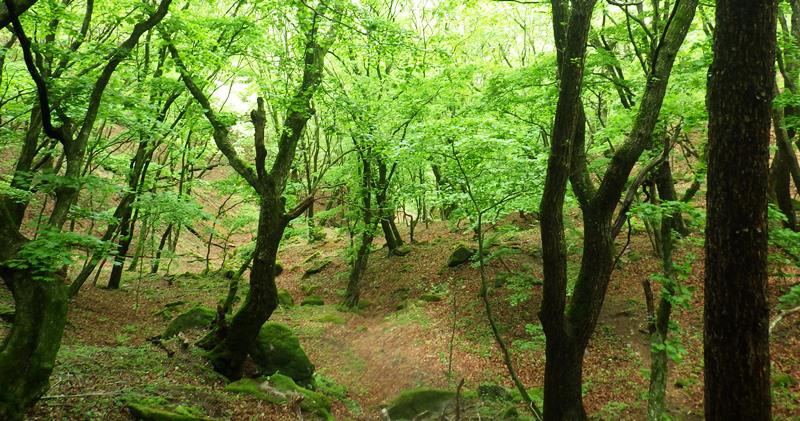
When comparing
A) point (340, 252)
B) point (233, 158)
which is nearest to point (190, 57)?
point (233, 158)

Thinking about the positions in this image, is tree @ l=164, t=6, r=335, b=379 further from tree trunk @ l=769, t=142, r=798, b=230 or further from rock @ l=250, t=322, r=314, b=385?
tree trunk @ l=769, t=142, r=798, b=230

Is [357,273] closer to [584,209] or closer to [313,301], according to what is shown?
[313,301]

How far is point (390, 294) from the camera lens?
1655cm

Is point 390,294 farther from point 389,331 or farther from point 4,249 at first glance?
point 4,249

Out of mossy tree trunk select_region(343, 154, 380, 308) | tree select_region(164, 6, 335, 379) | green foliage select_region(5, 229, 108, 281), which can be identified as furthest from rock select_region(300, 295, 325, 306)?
green foliage select_region(5, 229, 108, 281)

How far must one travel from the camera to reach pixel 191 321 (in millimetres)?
10562

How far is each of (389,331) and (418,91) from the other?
24.3 feet

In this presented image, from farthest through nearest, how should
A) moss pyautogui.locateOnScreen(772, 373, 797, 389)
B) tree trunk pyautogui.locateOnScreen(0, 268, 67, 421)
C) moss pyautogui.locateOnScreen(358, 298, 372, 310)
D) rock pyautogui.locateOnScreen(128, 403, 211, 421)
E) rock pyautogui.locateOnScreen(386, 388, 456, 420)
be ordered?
1. moss pyautogui.locateOnScreen(358, 298, 372, 310)
2. rock pyautogui.locateOnScreen(386, 388, 456, 420)
3. moss pyautogui.locateOnScreen(772, 373, 797, 389)
4. rock pyautogui.locateOnScreen(128, 403, 211, 421)
5. tree trunk pyautogui.locateOnScreen(0, 268, 67, 421)

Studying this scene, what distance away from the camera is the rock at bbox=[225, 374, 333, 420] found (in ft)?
26.1

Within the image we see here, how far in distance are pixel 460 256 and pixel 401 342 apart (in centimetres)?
494

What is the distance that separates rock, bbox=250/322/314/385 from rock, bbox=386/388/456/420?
6.60 ft

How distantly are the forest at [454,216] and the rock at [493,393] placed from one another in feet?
0.16

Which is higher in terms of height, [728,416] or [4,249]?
[4,249]

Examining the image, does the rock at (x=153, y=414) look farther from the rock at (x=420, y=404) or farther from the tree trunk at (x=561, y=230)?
the tree trunk at (x=561, y=230)
